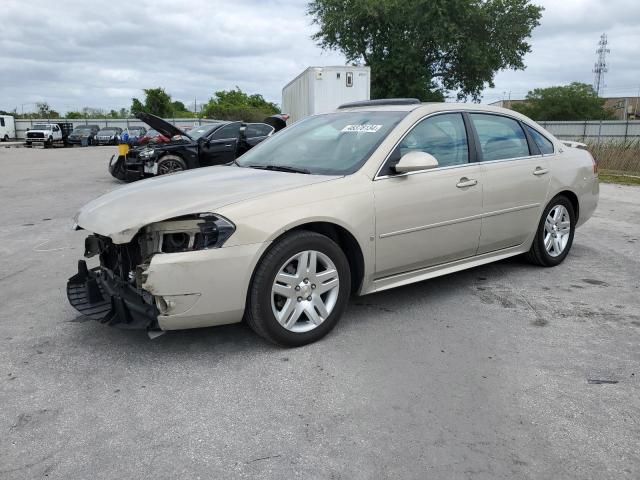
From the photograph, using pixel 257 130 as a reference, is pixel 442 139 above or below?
below

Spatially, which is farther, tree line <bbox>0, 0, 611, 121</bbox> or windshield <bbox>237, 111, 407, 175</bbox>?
tree line <bbox>0, 0, 611, 121</bbox>

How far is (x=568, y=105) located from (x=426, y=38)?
3783cm

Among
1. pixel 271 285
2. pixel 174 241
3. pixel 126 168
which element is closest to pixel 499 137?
pixel 271 285

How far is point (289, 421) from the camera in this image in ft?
9.02

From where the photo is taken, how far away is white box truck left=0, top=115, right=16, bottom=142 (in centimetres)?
4519

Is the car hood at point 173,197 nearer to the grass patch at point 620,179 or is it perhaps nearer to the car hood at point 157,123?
the car hood at point 157,123

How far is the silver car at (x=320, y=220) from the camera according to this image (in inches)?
128

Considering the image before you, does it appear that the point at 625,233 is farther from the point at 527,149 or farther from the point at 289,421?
the point at 289,421

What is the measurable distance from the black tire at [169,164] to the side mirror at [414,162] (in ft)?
29.9

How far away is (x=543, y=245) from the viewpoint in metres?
5.27

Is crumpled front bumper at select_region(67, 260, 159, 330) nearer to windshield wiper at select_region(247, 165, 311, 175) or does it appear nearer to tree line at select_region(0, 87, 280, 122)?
windshield wiper at select_region(247, 165, 311, 175)

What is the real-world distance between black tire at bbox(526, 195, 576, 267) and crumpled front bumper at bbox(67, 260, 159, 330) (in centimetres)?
359

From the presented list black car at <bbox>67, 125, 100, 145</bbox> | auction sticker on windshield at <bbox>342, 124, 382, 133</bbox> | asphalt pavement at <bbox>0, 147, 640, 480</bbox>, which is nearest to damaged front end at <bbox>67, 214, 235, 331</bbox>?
asphalt pavement at <bbox>0, 147, 640, 480</bbox>

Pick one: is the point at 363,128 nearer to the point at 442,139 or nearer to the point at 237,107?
the point at 442,139
